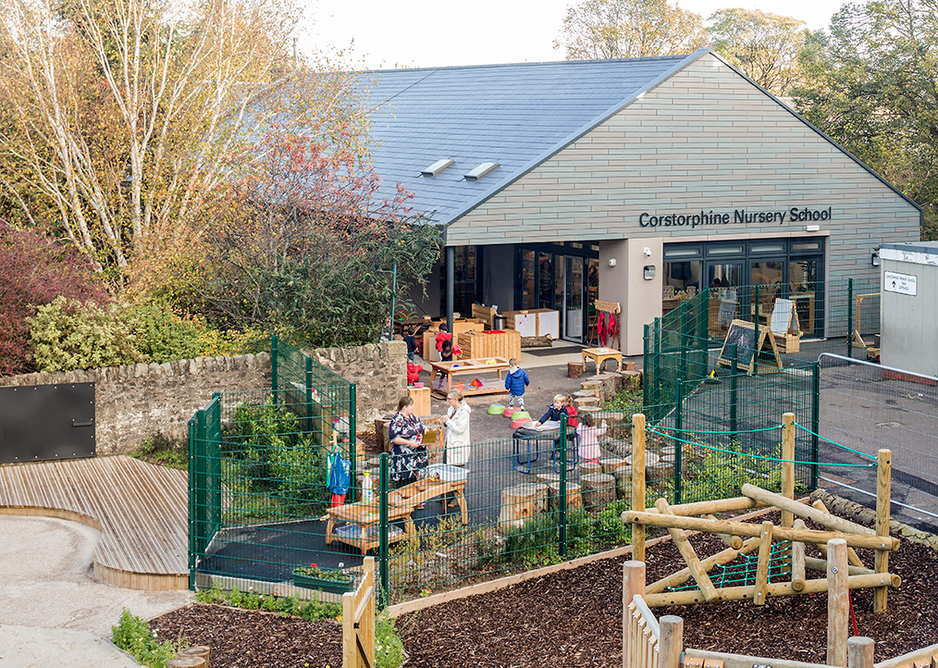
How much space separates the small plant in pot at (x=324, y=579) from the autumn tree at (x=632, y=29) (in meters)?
53.6

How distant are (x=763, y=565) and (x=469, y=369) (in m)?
10.9

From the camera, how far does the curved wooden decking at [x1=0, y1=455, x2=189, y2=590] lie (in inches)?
412

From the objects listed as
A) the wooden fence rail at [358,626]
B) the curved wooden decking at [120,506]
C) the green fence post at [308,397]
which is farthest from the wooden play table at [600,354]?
the wooden fence rail at [358,626]

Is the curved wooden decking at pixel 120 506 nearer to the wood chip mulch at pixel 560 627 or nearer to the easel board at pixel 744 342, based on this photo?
the wood chip mulch at pixel 560 627

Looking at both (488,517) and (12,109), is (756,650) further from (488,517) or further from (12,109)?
(12,109)

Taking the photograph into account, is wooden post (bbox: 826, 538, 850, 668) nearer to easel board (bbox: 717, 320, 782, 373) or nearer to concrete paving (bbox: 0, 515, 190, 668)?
concrete paving (bbox: 0, 515, 190, 668)

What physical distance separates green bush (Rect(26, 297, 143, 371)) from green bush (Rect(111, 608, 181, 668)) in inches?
245

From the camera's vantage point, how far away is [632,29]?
2464 inches

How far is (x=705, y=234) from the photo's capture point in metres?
23.2

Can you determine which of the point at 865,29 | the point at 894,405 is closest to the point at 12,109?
the point at 894,405

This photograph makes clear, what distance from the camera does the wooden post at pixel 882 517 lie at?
861cm

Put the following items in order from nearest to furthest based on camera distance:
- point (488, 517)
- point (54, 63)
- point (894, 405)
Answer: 1. point (488, 517)
2. point (894, 405)
3. point (54, 63)

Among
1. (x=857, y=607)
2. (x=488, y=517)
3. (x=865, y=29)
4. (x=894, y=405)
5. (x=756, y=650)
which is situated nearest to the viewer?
(x=756, y=650)

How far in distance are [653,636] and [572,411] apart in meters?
9.79
